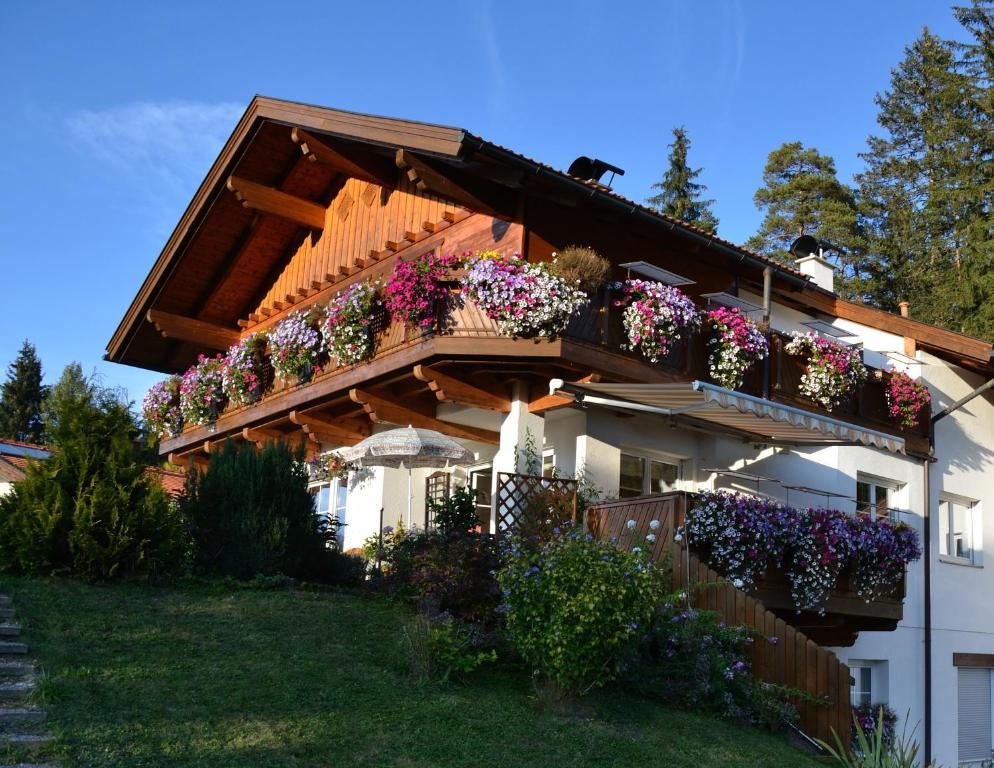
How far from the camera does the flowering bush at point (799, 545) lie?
43.5ft

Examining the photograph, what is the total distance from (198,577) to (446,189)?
604 centimetres

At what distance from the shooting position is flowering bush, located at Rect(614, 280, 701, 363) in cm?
1493

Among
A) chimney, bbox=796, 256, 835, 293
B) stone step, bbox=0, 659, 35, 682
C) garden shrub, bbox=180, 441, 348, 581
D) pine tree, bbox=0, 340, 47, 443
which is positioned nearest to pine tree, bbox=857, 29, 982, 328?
chimney, bbox=796, 256, 835, 293

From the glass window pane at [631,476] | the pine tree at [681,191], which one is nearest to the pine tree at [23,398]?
the pine tree at [681,191]

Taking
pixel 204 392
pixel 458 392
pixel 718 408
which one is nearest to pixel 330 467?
pixel 204 392

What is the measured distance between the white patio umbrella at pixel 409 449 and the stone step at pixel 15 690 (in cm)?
691

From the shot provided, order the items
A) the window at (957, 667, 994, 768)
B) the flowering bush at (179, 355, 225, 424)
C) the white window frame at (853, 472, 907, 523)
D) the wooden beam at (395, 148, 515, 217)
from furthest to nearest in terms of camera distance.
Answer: the flowering bush at (179, 355, 225, 424), the window at (957, 667, 994, 768), the white window frame at (853, 472, 907, 523), the wooden beam at (395, 148, 515, 217)

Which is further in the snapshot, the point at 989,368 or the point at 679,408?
the point at 989,368

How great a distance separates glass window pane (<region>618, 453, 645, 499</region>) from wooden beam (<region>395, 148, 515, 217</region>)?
416 cm

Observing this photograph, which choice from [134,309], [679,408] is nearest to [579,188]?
[679,408]

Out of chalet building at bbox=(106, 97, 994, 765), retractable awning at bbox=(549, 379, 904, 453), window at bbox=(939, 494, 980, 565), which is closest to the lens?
retractable awning at bbox=(549, 379, 904, 453)

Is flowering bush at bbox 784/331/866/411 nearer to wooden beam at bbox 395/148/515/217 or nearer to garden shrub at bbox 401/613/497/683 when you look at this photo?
wooden beam at bbox 395/148/515/217

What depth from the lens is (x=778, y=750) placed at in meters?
10.8

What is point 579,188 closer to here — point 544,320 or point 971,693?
point 544,320
